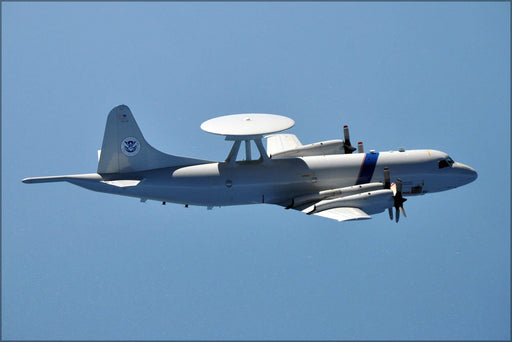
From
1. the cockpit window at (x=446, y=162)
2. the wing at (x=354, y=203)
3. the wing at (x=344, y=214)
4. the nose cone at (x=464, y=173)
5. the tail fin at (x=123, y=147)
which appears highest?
the tail fin at (x=123, y=147)

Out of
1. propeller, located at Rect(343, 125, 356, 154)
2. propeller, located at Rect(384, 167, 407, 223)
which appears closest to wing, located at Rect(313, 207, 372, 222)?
propeller, located at Rect(384, 167, 407, 223)

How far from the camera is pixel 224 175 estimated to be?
37.1 m

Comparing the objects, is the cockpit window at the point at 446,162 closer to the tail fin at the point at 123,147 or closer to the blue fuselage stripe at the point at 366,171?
the blue fuselage stripe at the point at 366,171

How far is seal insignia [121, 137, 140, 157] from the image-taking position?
36.4 m

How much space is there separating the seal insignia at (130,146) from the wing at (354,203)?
30.4 ft

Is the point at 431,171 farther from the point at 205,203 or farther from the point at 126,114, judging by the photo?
the point at 126,114

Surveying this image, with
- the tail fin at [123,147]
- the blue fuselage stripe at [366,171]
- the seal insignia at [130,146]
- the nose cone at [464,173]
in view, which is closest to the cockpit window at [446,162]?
the nose cone at [464,173]

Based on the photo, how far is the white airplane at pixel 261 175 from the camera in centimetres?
3616

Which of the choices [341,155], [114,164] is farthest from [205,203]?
[341,155]

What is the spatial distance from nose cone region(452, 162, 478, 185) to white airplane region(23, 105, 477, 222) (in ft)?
0.20

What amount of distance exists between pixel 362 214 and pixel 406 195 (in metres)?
5.14

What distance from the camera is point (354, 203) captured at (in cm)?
3622

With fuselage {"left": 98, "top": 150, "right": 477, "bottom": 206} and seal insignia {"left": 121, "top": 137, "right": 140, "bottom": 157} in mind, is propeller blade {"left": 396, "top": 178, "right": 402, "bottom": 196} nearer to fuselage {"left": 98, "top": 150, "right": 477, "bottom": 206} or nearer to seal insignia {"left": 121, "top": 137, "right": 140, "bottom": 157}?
fuselage {"left": 98, "top": 150, "right": 477, "bottom": 206}

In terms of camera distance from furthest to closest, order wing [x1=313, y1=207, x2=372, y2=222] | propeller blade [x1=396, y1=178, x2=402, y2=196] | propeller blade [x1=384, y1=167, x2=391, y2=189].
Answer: propeller blade [x1=384, y1=167, x2=391, y2=189]
propeller blade [x1=396, y1=178, x2=402, y2=196]
wing [x1=313, y1=207, x2=372, y2=222]
